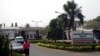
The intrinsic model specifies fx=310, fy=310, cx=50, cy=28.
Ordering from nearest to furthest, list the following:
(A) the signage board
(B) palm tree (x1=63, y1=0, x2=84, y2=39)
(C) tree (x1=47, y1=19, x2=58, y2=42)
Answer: (A) the signage board < (B) palm tree (x1=63, y1=0, x2=84, y2=39) < (C) tree (x1=47, y1=19, x2=58, y2=42)

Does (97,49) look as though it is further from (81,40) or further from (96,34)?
(96,34)

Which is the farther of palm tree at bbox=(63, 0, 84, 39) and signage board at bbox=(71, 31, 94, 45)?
palm tree at bbox=(63, 0, 84, 39)

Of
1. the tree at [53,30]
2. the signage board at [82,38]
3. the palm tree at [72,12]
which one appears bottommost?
the signage board at [82,38]

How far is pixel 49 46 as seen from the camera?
47469mm

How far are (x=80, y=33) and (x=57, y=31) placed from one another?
130 ft

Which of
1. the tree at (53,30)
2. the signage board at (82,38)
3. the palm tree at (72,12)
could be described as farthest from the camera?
the tree at (53,30)

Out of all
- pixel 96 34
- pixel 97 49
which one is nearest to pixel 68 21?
pixel 96 34

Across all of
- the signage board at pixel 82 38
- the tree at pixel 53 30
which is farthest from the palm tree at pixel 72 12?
the signage board at pixel 82 38

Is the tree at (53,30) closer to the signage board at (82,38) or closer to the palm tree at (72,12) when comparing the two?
the palm tree at (72,12)

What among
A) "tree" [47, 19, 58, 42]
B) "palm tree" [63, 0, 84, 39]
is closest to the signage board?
"palm tree" [63, 0, 84, 39]

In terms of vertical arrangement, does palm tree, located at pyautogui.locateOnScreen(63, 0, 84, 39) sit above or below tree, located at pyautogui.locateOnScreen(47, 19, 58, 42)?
above

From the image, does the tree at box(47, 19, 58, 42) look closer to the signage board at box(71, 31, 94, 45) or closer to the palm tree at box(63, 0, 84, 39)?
the palm tree at box(63, 0, 84, 39)

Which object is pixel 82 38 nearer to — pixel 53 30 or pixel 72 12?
pixel 72 12

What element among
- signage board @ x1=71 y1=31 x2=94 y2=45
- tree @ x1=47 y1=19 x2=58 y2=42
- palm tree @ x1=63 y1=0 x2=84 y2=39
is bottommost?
signage board @ x1=71 y1=31 x2=94 y2=45
